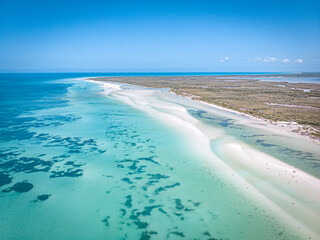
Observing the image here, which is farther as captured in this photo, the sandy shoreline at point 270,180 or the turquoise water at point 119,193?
the sandy shoreline at point 270,180

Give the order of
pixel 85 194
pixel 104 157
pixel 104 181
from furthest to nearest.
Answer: pixel 104 157, pixel 104 181, pixel 85 194

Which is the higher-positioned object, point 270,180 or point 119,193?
point 270,180

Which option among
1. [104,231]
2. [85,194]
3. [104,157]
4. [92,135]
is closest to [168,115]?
[92,135]

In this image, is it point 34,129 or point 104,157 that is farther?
point 34,129

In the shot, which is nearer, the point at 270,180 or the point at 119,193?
the point at 119,193

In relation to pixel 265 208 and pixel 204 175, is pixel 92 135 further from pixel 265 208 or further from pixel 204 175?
pixel 265 208

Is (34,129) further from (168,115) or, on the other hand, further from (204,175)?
(204,175)

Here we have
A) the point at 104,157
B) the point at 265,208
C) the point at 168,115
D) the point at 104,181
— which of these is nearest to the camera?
the point at 265,208

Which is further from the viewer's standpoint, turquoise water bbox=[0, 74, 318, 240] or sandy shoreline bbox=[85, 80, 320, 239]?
sandy shoreline bbox=[85, 80, 320, 239]
